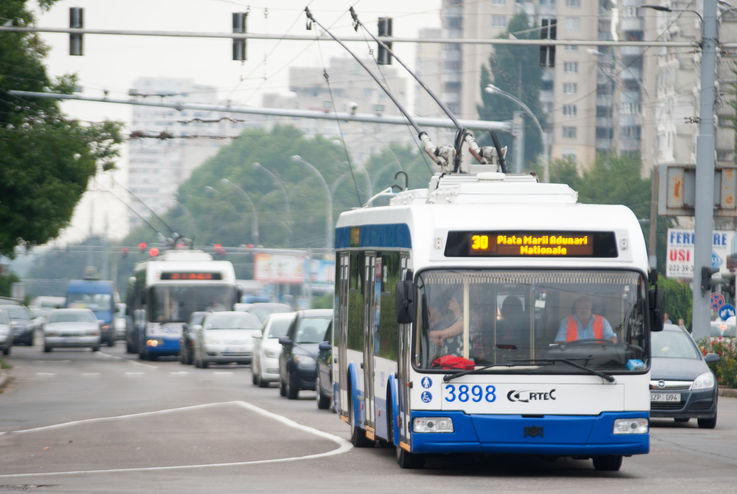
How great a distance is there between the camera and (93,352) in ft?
193

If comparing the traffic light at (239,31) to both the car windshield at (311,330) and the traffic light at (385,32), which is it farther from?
the car windshield at (311,330)

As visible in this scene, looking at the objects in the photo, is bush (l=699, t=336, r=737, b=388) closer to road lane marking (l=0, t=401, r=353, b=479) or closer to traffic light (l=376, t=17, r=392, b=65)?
traffic light (l=376, t=17, r=392, b=65)

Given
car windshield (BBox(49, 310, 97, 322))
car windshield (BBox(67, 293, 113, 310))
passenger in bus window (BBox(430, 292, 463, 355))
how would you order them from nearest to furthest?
passenger in bus window (BBox(430, 292, 463, 355)) < car windshield (BBox(49, 310, 97, 322)) < car windshield (BBox(67, 293, 113, 310))

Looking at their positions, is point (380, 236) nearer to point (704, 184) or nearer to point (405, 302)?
point (405, 302)

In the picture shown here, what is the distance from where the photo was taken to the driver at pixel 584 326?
13.6 metres

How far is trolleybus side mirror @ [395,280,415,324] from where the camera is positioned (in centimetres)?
1332

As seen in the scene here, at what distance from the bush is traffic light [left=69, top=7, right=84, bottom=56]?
1202 cm

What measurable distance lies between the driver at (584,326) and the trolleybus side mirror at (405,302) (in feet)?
4.01

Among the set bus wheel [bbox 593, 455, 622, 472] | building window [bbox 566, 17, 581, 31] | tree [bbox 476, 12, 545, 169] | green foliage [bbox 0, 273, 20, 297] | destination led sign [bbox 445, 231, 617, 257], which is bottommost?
green foliage [bbox 0, 273, 20, 297]

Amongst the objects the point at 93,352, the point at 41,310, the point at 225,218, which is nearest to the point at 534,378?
the point at 93,352

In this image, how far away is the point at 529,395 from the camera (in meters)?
13.5

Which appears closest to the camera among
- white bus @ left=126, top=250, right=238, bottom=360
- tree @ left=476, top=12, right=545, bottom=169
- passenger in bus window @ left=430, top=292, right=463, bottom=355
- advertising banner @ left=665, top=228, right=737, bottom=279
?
passenger in bus window @ left=430, top=292, right=463, bottom=355

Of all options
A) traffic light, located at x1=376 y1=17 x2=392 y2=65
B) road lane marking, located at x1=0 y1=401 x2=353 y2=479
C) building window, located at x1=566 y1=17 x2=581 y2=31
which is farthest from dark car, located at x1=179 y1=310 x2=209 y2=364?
building window, located at x1=566 y1=17 x2=581 y2=31

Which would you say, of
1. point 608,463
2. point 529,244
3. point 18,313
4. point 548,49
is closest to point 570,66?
point 18,313
